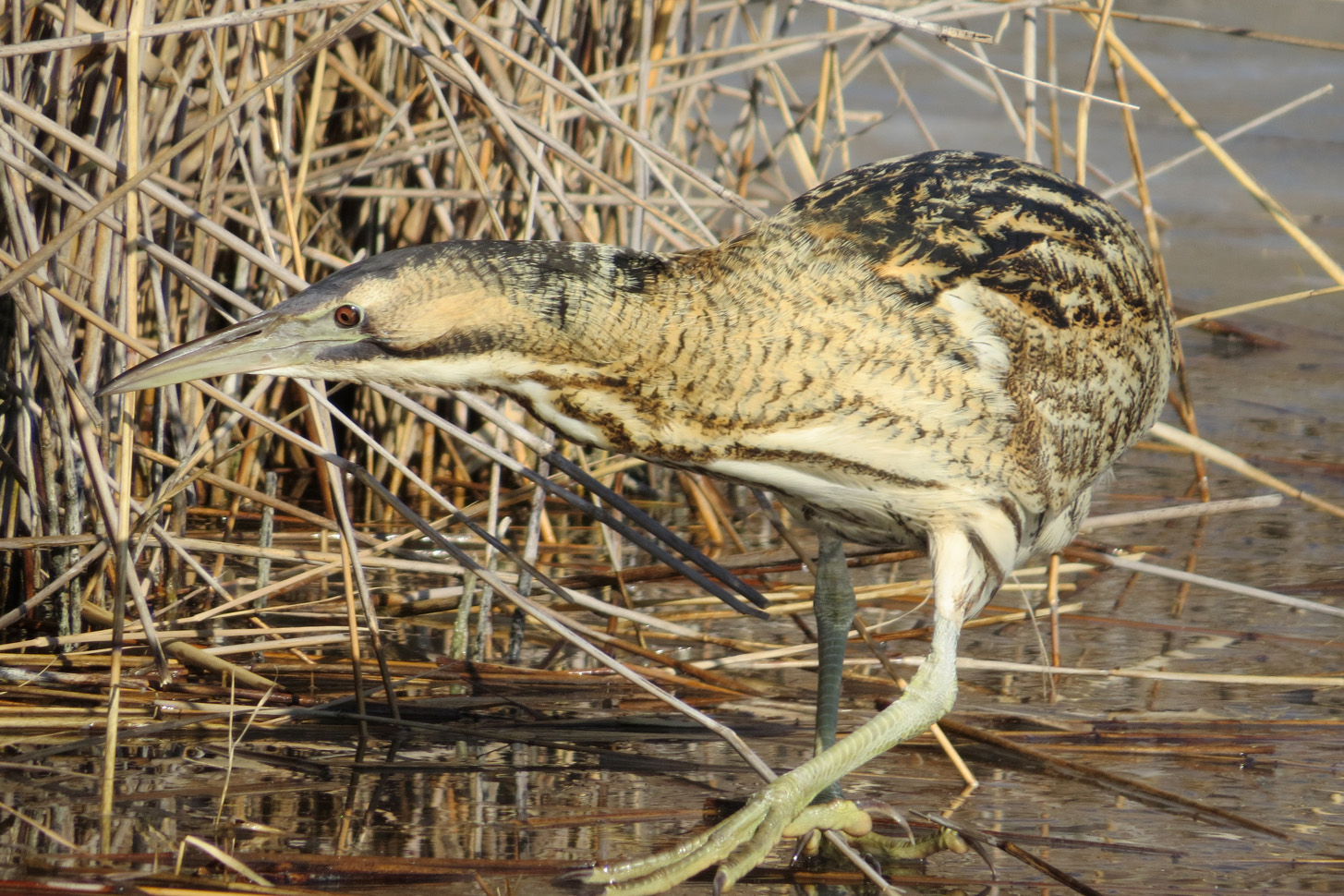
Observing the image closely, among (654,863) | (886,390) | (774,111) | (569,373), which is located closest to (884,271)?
(886,390)

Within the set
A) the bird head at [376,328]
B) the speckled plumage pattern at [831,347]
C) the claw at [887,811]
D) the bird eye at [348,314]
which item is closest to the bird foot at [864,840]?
the claw at [887,811]

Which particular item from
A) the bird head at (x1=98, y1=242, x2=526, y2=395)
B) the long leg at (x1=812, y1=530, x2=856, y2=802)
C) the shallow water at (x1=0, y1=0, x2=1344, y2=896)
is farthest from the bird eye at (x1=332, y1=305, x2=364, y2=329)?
the long leg at (x1=812, y1=530, x2=856, y2=802)

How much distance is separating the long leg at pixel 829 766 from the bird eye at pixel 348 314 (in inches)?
32.9

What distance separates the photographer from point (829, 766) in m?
2.50

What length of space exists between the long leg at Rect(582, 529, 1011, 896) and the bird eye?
2.74ft

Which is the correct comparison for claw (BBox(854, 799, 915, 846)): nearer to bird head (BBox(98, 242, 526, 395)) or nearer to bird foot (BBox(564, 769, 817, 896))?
bird foot (BBox(564, 769, 817, 896))

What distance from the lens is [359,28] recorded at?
370 cm

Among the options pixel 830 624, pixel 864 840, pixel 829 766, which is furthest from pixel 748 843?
pixel 830 624

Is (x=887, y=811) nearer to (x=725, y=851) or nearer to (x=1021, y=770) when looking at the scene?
(x=725, y=851)

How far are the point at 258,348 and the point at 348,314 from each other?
0.14 meters

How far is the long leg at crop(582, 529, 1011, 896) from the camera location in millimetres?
2328

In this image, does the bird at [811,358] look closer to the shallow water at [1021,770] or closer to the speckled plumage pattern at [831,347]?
the speckled plumage pattern at [831,347]

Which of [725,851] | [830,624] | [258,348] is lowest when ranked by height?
[725,851]

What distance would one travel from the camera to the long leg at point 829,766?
233cm
